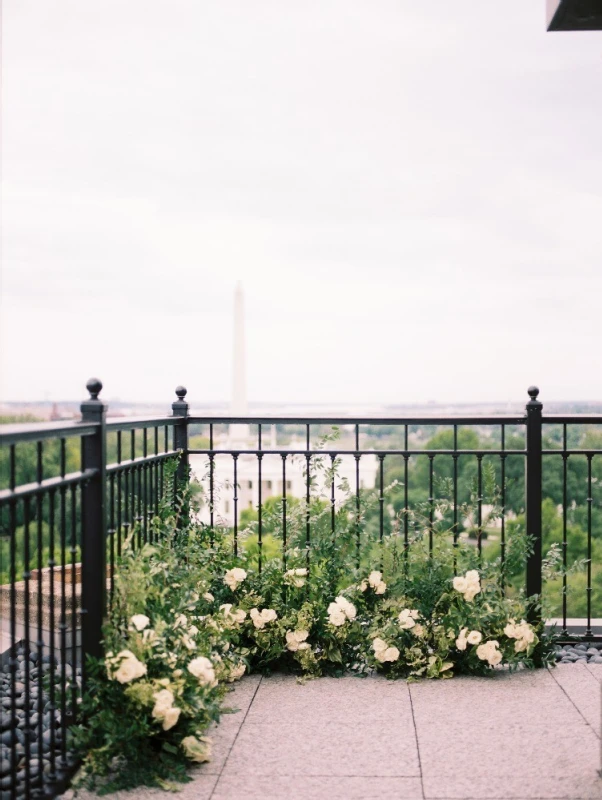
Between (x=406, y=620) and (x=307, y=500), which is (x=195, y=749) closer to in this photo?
(x=406, y=620)

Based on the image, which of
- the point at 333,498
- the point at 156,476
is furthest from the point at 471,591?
the point at 156,476

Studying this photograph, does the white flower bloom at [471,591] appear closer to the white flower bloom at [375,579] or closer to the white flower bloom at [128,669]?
the white flower bloom at [375,579]

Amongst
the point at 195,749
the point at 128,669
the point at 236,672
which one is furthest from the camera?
the point at 236,672

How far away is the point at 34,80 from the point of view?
1180 inches

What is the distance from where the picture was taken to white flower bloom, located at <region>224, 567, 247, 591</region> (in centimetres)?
365

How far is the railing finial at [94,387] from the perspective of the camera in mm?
2535

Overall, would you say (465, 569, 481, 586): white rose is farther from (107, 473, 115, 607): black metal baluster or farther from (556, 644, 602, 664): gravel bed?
(107, 473, 115, 607): black metal baluster

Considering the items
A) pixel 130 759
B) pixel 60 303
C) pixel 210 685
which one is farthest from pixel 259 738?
pixel 60 303

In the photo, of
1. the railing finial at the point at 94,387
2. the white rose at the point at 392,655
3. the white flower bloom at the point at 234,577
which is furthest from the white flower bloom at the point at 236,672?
the railing finial at the point at 94,387

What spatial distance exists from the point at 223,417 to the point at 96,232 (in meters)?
40.1

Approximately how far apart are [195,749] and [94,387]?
48.6 inches

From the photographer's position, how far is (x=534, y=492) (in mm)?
3764

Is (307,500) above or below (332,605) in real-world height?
above

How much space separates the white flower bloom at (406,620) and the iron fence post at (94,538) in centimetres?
143
